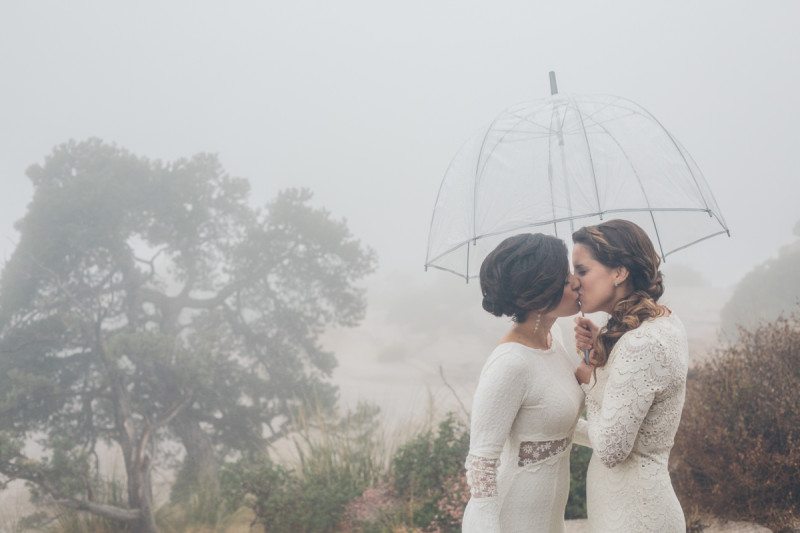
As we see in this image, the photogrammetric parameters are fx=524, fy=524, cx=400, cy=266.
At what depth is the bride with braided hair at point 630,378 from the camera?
150 cm

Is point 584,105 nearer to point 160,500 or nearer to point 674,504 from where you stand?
point 674,504

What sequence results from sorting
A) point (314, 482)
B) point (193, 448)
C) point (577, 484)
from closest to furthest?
point (577, 484), point (314, 482), point (193, 448)

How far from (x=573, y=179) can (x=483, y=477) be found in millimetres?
1608

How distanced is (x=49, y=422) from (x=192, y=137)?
186m

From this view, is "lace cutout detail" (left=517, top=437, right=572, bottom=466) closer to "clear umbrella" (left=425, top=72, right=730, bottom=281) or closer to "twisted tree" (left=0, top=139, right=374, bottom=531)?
"clear umbrella" (left=425, top=72, right=730, bottom=281)

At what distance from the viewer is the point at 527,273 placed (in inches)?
62.3

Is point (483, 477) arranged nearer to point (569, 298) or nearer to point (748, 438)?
point (569, 298)

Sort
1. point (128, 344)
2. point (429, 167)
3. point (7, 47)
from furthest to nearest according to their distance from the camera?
point (429, 167) → point (7, 47) → point (128, 344)

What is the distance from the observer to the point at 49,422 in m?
9.91

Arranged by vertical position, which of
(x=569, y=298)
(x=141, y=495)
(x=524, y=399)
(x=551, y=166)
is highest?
(x=551, y=166)

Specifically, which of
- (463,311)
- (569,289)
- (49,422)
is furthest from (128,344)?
(463,311)

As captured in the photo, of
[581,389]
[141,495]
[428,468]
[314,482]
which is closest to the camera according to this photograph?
[581,389]

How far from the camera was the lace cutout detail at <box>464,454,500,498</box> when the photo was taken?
60.2 inches

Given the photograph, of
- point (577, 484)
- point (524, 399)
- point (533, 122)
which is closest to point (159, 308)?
Answer: point (577, 484)
